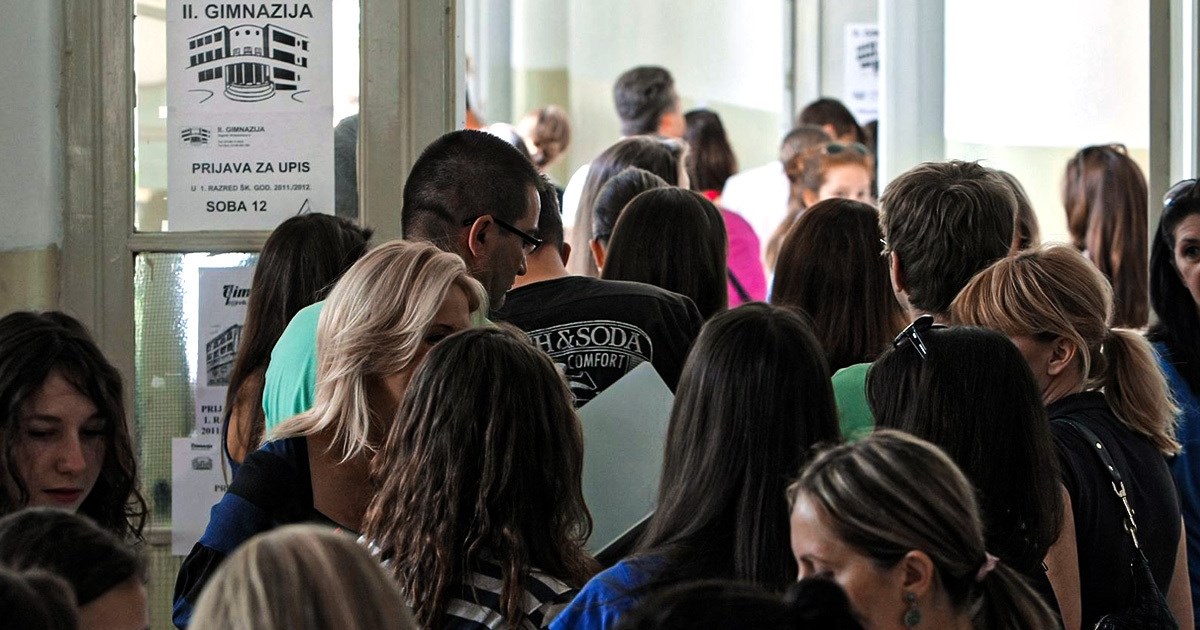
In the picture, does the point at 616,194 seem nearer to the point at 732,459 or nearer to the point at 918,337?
the point at 918,337

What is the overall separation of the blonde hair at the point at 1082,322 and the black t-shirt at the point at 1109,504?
0.13 ft

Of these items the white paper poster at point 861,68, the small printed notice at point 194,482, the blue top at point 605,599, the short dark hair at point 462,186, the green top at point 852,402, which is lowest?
the small printed notice at point 194,482

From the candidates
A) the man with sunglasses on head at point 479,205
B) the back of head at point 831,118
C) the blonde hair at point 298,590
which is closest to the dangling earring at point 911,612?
the blonde hair at point 298,590

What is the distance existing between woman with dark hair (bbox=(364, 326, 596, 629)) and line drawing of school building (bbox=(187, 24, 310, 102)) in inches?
71.0

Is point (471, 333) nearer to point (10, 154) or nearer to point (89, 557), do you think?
point (89, 557)

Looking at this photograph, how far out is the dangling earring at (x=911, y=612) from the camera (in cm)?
189

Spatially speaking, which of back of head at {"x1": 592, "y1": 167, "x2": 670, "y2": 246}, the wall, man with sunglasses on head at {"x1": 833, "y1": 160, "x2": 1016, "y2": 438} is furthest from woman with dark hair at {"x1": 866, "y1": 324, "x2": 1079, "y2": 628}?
the wall

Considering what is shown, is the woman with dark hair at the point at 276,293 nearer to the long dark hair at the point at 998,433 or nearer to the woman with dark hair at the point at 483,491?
the woman with dark hair at the point at 483,491

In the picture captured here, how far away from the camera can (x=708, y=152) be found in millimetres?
6797

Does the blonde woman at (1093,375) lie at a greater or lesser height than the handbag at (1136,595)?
greater

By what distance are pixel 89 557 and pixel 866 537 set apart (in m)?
A: 0.92

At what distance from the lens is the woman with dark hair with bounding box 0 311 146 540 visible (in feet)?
9.15

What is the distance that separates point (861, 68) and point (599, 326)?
7662 millimetres

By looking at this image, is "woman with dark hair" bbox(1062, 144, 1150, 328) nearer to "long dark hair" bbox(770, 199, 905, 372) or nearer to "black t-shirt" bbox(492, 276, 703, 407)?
"long dark hair" bbox(770, 199, 905, 372)
